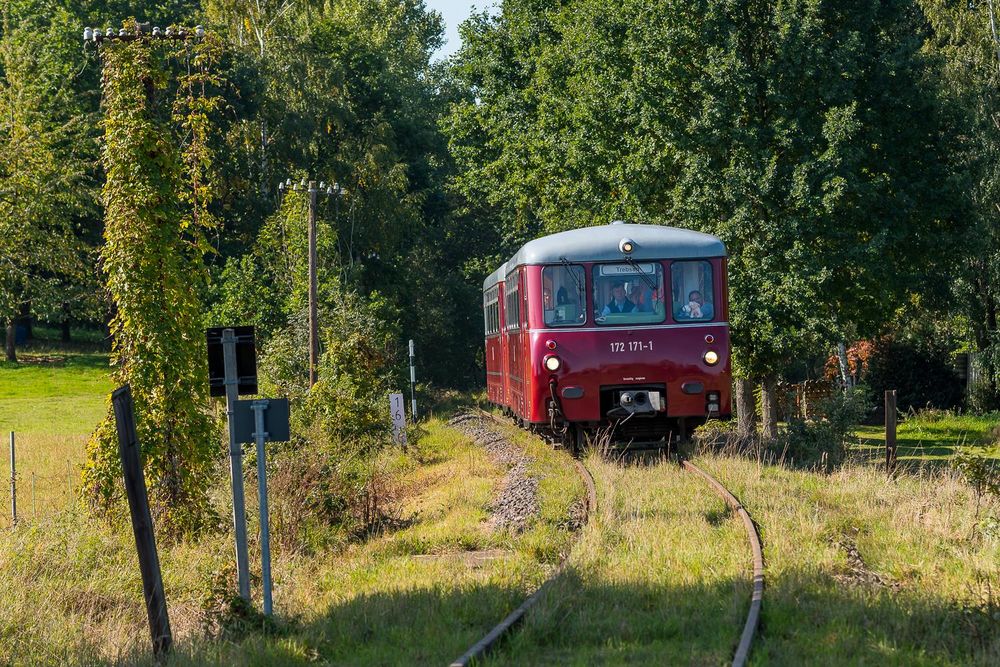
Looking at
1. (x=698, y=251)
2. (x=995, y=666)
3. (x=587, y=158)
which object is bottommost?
(x=995, y=666)

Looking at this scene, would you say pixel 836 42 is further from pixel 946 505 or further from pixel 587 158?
pixel 946 505

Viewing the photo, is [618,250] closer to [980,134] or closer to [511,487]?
[511,487]

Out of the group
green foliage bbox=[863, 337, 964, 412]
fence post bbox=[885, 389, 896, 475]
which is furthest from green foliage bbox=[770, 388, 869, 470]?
green foliage bbox=[863, 337, 964, 412]

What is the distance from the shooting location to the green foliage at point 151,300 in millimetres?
15625

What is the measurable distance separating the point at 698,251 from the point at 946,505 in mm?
5581

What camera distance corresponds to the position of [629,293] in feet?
57.2

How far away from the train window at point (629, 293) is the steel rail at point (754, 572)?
2424mm

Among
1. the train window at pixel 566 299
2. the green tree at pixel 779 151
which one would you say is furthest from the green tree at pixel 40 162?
the train window at pixel 566 299

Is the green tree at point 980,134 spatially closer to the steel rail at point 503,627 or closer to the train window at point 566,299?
the train window at point 566,299

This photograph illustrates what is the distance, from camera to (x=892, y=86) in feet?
86.2

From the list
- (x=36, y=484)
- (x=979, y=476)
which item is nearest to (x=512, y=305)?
(x=979, y=476)

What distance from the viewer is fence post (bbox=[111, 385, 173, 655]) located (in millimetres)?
9023

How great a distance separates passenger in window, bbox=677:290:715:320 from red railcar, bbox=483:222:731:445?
0.01m

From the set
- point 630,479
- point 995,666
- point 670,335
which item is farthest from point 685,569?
point 670,335
